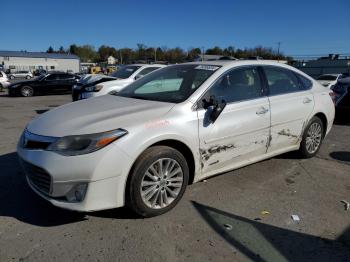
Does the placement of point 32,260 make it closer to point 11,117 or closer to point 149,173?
point 149,173

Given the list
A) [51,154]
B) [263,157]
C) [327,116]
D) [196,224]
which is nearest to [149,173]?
[196,224]

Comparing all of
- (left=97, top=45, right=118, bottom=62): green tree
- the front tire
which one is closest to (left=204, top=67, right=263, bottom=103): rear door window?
the front tire

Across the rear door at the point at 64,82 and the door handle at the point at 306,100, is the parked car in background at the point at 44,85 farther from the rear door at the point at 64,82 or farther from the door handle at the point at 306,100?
the door handle at the point at 306,100

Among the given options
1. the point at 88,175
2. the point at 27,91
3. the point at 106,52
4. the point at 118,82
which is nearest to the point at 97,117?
the point at 88,175

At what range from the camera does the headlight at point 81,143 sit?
10.7ft

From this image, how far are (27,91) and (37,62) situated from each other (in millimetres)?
67068

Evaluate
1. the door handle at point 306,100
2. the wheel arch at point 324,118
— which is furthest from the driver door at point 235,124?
the wheel arch at point 324,118

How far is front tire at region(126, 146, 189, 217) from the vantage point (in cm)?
347

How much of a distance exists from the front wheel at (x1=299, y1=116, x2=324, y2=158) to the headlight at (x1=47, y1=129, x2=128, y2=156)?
335 cm

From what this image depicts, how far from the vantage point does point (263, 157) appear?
4844 millimetres

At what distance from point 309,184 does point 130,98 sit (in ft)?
8.58

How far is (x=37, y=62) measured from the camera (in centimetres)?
8188

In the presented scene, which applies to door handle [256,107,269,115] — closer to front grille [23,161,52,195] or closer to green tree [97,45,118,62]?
front grille [23,161,52,195]

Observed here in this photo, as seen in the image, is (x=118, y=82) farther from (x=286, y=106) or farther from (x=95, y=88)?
(x=286, y=106)
